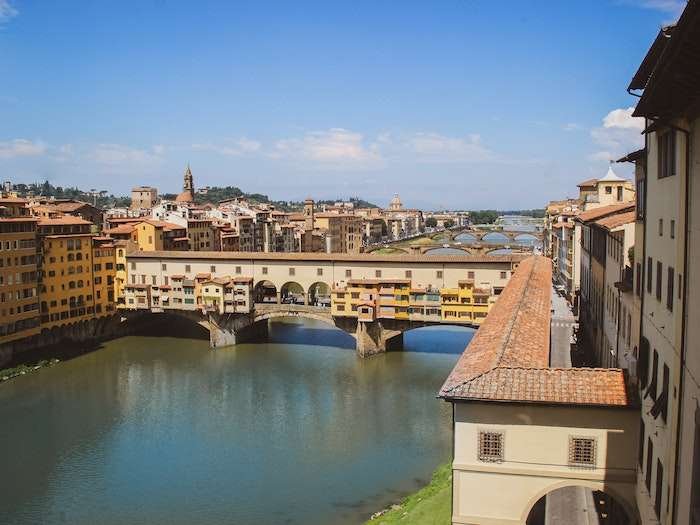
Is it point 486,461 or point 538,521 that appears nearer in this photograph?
point 486,461

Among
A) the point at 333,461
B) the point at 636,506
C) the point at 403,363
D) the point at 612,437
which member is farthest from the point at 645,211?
the point at 403,363

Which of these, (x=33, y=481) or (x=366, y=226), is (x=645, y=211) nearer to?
(x=33, y=481)

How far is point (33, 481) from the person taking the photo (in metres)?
18.2

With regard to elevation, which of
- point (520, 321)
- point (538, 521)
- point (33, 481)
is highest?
point (520, 321)

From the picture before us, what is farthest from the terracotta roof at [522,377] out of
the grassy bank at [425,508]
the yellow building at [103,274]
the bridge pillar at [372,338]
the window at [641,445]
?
the yellow building at [103,274]

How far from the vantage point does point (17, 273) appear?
30906 millimetres

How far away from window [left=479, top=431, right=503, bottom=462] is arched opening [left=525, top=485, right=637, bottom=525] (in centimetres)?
302

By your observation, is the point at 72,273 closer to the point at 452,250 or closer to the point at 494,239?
the point at 452,250

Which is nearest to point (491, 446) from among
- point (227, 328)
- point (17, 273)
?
point (227, 328)

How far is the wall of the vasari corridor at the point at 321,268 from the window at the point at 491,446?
22995 mm

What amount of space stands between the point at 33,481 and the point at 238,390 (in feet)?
32.6

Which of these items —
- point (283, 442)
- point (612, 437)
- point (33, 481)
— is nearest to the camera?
point (612, 437)

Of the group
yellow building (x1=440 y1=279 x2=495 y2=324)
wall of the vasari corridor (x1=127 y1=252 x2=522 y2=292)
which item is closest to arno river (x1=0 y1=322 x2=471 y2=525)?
yellow building (x1=440 y1=279 x2=495 y2=324)

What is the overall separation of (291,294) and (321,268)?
A: 16.1 m
